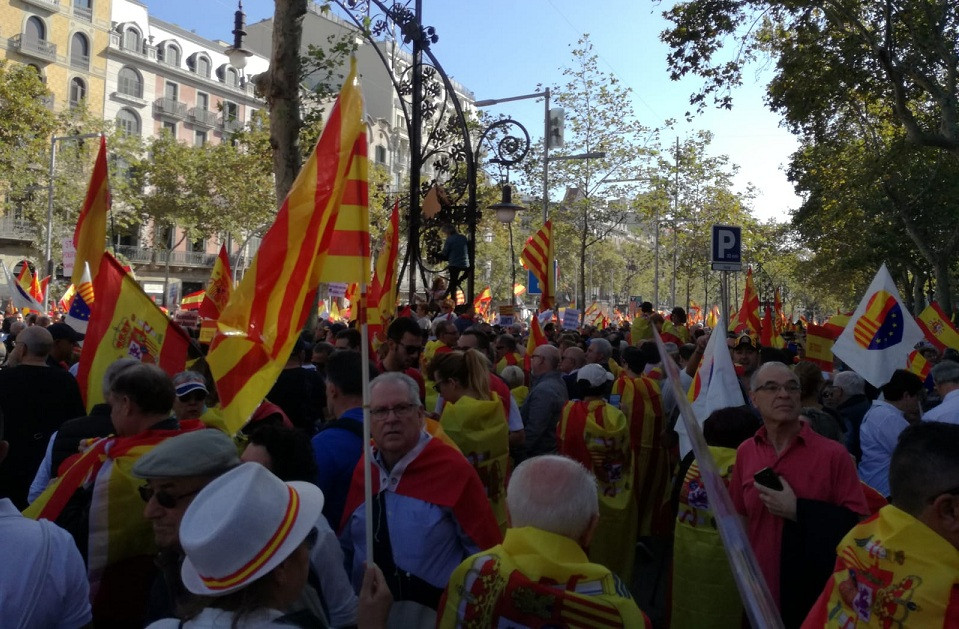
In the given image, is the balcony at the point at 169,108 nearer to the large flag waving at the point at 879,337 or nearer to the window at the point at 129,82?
the window at the point at 129,82

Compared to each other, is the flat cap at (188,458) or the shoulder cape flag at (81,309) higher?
the shoulder cape flag at (81,309)

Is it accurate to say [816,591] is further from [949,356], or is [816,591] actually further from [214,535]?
[949,356]

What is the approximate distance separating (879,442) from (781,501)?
232 cm

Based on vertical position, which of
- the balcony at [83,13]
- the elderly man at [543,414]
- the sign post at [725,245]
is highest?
the balcony at [83,13]

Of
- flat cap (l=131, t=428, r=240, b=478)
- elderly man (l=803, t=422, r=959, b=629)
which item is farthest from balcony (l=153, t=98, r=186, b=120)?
elderly man (l=803, t=422, r=959, b=629)

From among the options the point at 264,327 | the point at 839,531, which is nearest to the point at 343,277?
the point at 264,327

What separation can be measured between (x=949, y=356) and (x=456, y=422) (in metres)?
8.47

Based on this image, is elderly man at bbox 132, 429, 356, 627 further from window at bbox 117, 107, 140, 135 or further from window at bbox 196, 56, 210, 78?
window at bbox 196, 56, 210, 78

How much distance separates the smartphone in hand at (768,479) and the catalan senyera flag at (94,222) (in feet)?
14.9

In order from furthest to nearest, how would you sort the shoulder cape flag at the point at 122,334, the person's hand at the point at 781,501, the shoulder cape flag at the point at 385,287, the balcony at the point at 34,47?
the balcony at the point at 34,47 → the shoulder cape flag at the point at 385,287 → the shoulder cape flag at the point at 122,334 → the person's hand at the point at 781,501

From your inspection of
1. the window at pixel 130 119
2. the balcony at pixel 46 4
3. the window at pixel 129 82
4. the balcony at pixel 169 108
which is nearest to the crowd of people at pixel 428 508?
the balcony at pixel 46 4

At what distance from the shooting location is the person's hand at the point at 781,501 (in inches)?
136

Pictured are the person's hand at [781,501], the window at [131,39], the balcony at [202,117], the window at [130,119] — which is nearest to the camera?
the person's hand at [781,501]

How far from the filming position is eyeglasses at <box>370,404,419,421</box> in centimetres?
340
